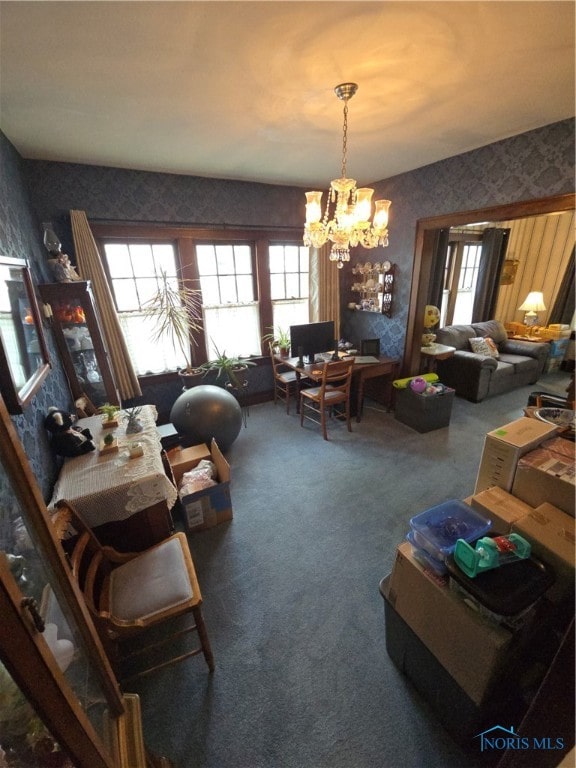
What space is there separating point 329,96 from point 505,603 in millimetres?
2446

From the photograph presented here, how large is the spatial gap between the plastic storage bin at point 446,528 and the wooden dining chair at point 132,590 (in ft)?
3.19

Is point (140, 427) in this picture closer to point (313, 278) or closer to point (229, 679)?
point (229, 679)

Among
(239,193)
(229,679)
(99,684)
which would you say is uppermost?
(239,193)

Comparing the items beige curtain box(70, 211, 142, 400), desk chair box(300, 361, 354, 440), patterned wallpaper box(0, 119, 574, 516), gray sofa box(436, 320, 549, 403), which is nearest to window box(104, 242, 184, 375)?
beige curtain box(70, 211, 142, 400)

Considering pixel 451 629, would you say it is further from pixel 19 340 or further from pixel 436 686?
pixel 19 340

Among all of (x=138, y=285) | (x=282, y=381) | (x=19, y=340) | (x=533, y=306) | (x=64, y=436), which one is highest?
(x=138, y=285)

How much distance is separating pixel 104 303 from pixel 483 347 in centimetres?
481

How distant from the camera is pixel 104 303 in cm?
294

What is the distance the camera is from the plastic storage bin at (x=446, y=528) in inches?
44.5

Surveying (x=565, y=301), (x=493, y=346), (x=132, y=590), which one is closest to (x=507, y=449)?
(x=132, y=590)

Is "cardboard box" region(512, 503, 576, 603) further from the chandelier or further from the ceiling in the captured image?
the ceiling

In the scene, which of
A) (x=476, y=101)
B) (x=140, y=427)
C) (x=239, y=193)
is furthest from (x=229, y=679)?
(x=239, y=193)

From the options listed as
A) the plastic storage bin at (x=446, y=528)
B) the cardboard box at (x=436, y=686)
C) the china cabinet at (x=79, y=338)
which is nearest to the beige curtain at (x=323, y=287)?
the china cabinet at (x=79, y=338)

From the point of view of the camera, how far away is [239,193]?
337 cm
